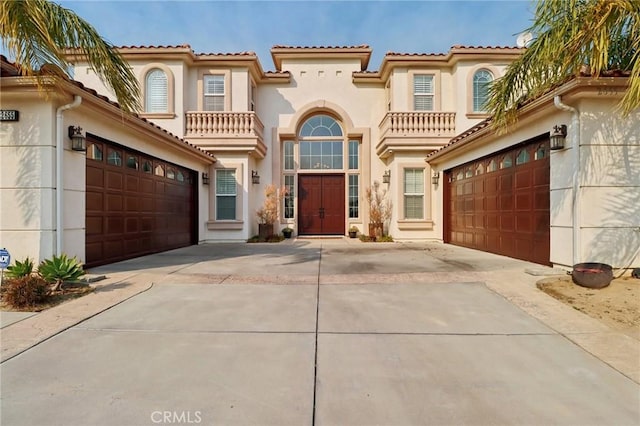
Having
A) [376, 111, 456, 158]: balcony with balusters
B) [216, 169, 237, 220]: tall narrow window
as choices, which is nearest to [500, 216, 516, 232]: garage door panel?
[376, 111, 456, 158]: balcony with balusters

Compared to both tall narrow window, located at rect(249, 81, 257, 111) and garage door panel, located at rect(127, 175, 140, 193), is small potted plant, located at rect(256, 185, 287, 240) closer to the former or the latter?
tall narrow window, located at rect(249, 81, 257, 111)

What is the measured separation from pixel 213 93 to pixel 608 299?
12782mm

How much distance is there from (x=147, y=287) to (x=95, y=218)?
8.32 feet

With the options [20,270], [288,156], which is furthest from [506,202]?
[20,270]

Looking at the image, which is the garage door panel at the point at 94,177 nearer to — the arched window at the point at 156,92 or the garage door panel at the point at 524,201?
the arched window at the point at 156,92

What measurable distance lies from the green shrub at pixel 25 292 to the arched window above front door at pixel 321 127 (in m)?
10.8

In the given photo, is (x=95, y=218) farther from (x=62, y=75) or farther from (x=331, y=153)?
(x=331, y=153)

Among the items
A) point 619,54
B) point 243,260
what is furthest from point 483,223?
point 243,260

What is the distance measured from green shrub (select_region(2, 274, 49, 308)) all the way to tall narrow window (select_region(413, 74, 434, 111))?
12.1 metres

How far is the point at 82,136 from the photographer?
5.76 m

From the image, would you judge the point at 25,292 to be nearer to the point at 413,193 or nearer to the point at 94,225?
the point at 94,225

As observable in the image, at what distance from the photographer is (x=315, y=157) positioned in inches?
535

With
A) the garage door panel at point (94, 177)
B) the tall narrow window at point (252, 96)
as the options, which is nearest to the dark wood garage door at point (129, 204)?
the garage door panel at point (94, 177)

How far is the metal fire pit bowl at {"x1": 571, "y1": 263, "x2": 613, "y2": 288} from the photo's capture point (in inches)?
182
